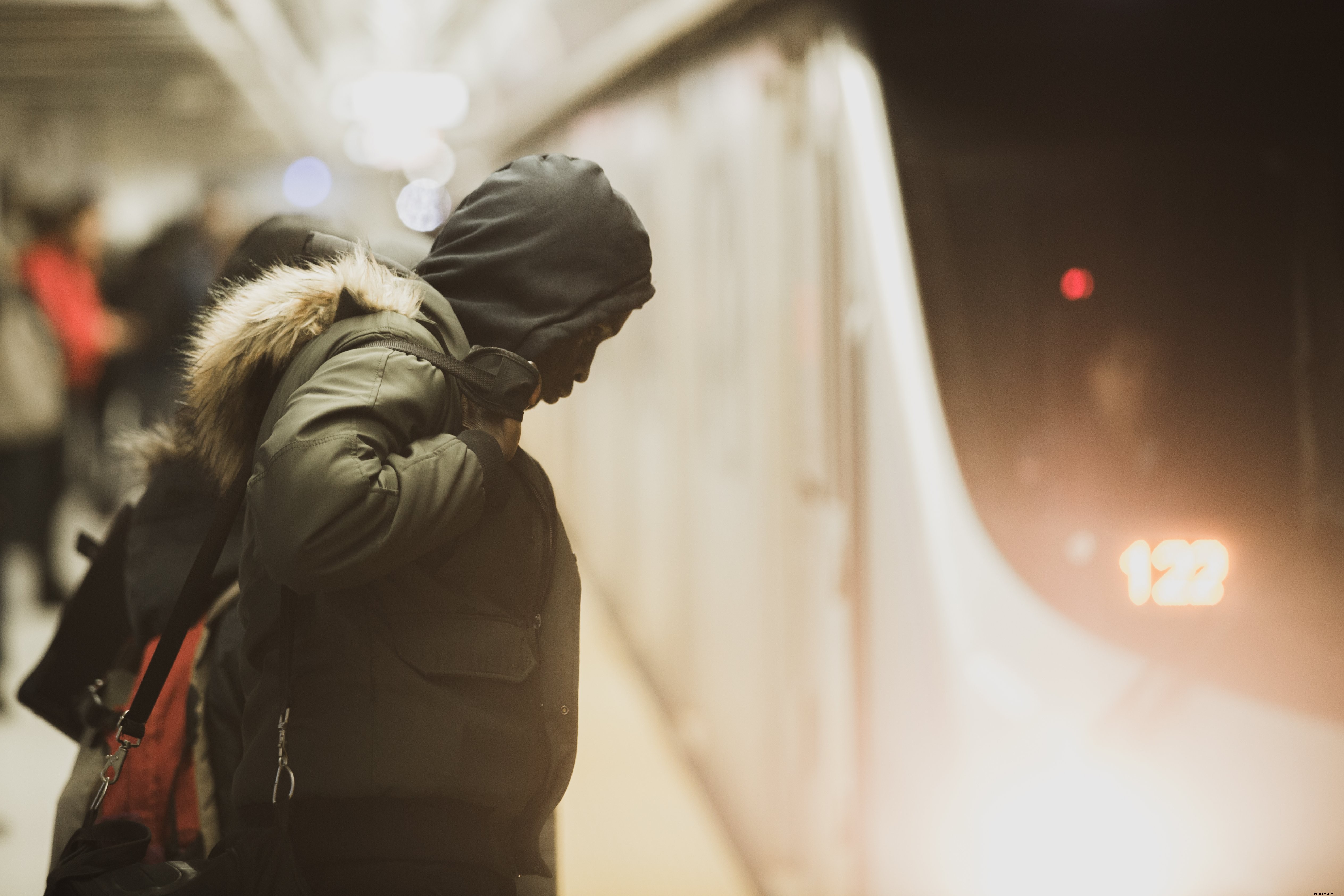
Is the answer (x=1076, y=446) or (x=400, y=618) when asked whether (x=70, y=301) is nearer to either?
(x=1076, y=446)

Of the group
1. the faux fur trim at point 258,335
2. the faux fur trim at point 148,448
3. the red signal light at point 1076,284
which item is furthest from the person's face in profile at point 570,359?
the red signal light at point 1076,284

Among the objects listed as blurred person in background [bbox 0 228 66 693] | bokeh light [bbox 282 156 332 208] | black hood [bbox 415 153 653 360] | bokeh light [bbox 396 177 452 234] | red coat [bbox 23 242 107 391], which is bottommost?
black hood [bbox 415 153 653 360]

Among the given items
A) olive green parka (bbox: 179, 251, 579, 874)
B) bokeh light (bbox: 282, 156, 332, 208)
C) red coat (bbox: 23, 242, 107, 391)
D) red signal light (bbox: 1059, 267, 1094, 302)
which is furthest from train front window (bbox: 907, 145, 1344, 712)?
bokeh light (bbox: 282, 156, 332, 208)

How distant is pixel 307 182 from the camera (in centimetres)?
2209

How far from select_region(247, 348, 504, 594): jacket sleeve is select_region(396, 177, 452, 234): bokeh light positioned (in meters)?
19.7

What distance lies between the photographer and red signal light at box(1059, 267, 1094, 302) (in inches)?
87.6

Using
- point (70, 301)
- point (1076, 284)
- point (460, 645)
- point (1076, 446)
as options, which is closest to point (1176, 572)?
point (1076, 446)

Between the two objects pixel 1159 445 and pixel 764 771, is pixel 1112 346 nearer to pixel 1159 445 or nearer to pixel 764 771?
pixel 1159 445

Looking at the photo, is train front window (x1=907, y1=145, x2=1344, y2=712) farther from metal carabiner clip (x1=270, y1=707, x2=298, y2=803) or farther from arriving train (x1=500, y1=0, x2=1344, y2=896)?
metal carabiner clip (x1=270, y1=707, x2=298, y2=803)

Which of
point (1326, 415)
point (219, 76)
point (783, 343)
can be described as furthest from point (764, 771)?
point (219, 76)

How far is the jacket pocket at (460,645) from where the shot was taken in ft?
4.24

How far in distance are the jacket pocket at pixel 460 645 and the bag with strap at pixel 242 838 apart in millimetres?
115

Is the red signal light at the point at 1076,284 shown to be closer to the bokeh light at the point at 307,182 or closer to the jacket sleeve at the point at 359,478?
the jacket sleeve at the point at 359,478

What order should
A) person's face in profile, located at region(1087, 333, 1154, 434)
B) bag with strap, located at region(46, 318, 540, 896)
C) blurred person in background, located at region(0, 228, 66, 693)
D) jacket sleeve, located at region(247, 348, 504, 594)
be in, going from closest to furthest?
1. jacket sleeve, located at region(247, 348, 504, 594)
2. bag with strap, located at region(46, 318, 540, 896)
3. person's face in profile, located at region(1087, 333, 1154, 434)
4. blurred person in background, located at region(0, 228, 66, 693)
